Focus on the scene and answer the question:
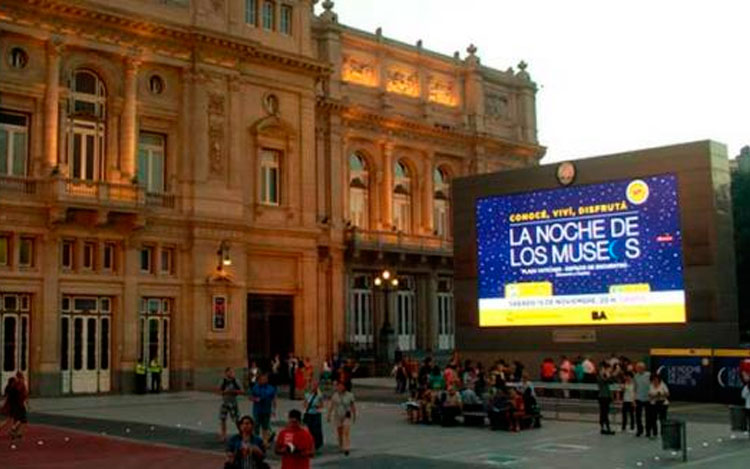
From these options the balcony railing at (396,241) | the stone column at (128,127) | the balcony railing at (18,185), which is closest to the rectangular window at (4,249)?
the balcony railing at (18,185)

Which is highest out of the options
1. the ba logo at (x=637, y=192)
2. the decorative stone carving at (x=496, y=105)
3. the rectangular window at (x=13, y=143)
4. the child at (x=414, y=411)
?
the decorative stone carving at (x=496, y=105)

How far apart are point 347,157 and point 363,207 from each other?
11.0 ft

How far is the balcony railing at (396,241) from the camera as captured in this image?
55.8 metres

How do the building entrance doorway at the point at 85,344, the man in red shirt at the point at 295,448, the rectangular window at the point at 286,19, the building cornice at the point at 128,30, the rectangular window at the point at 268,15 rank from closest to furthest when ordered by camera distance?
the man in red shirt at the point at 295,448 < the building cornice at the point at 128,30 < the building entrance doorway at the point at 85,344 < the rectangular window at the point at 268,15 < the rectangular window at the point at 286,19

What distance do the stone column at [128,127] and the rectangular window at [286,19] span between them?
389 inches

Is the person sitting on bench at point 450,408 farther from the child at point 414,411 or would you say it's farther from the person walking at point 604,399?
the person walking at point 604,399

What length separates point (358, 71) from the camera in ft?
193

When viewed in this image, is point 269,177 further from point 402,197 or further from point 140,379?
point 402,197

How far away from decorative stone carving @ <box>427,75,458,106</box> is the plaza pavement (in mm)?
32933

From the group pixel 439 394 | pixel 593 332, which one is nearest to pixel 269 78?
pixel 593 332

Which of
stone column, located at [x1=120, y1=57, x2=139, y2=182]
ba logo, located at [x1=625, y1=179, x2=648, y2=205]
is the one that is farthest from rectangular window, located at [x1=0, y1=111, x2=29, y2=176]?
ba logo, located at [x1=625, y1=179, x2=648, y2=205]

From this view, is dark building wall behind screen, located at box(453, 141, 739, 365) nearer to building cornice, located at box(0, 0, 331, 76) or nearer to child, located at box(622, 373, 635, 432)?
child, located at box(622, 373, 635, 432)

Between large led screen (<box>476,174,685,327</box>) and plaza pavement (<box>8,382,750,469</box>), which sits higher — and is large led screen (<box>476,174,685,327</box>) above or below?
above

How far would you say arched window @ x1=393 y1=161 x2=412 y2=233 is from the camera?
60.7m
